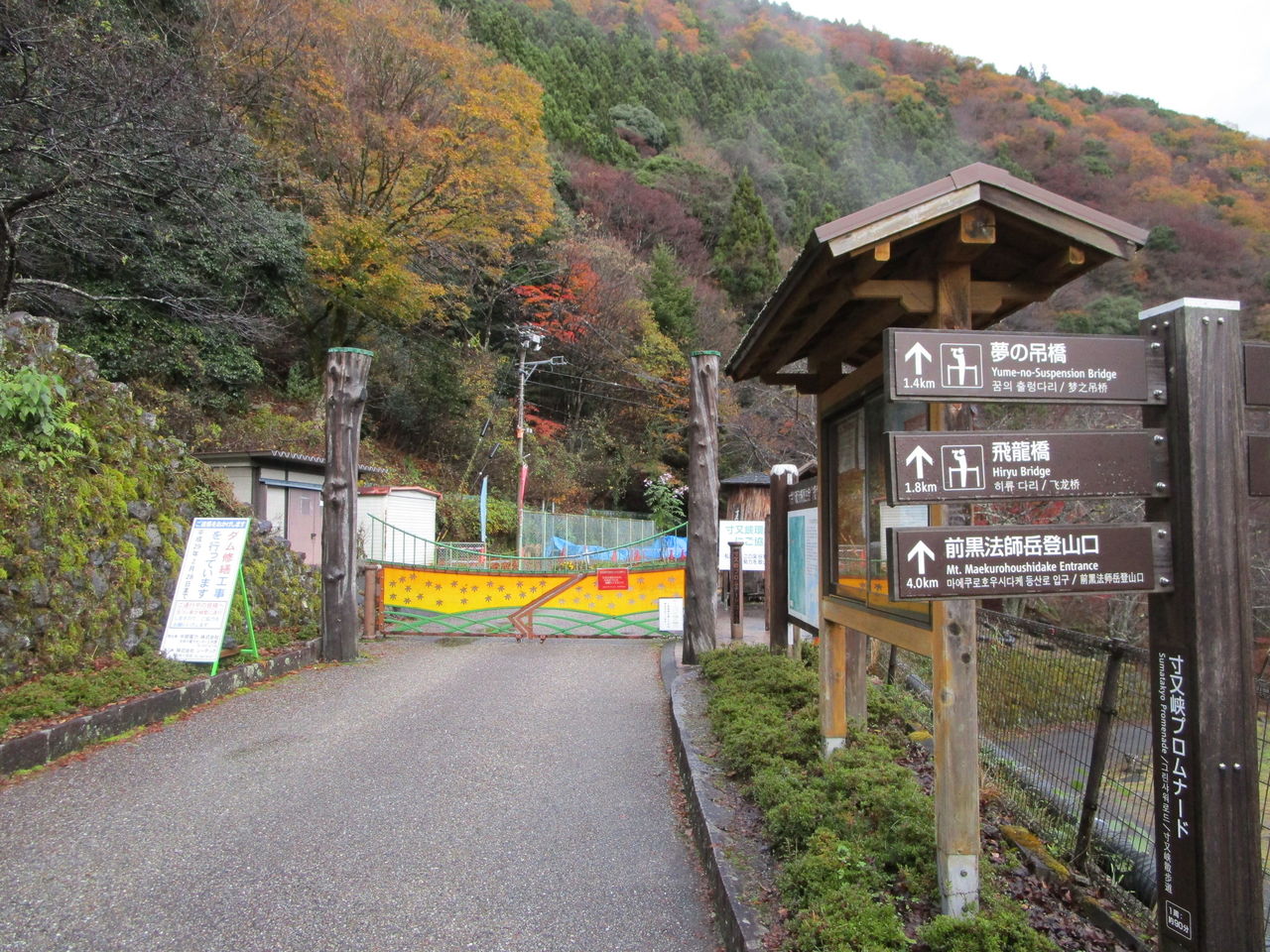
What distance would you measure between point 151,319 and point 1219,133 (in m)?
63.6

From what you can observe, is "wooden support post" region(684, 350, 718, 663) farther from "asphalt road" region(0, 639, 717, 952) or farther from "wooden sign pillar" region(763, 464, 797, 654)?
"asphalt road" region(0, 639, 717, 952)

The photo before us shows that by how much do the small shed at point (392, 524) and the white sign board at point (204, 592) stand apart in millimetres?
9695

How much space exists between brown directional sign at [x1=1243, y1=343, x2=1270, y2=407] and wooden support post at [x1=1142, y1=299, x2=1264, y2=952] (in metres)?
0.06

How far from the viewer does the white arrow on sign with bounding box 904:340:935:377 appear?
9.72 ft

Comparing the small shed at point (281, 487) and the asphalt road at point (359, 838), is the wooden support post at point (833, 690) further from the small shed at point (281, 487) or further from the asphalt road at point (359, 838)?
the small shed at point (281, 487)

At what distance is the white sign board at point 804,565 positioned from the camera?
20.4ft

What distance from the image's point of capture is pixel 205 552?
867 centimetres

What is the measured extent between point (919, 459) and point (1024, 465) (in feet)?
1.34

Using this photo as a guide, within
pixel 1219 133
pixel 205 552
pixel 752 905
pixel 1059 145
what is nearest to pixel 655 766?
pixel 752 905

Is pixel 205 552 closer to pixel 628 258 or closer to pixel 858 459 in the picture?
pixel 858 459

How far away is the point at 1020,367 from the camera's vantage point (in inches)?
119

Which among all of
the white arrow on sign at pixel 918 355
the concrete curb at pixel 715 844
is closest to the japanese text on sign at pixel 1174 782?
the white arrow on sign at pixel 918 355

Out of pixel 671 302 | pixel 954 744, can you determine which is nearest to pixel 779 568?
pixel 954 744

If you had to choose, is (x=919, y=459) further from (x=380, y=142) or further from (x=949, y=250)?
(x=380, y=142)
